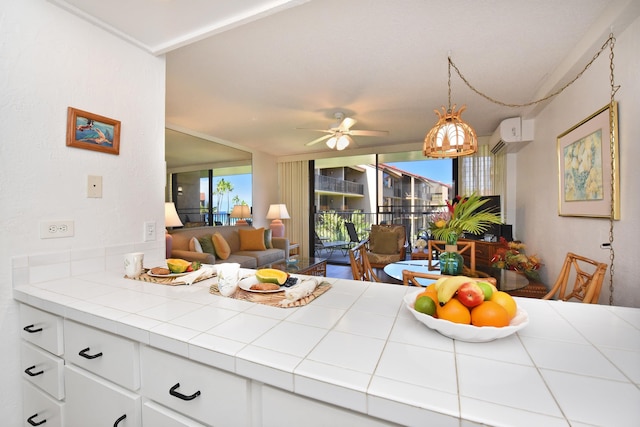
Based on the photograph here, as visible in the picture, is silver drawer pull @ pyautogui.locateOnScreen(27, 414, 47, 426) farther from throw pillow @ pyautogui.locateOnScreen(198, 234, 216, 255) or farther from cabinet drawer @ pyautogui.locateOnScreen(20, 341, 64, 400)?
throw pillow @ pyautogui.locateOnScreen(198, 234, 216, 255)

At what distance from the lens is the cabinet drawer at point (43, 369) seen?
38.4 inches

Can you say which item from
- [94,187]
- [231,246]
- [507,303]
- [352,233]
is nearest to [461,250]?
[507,303]

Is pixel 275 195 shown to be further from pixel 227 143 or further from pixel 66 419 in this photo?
pixel 66 419

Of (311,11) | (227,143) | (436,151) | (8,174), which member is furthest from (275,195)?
(8,174)

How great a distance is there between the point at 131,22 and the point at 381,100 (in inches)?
90.1

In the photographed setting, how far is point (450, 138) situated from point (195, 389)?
2.47 metres

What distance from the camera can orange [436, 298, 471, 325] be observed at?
27.1 inches

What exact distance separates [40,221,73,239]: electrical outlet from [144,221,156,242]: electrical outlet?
35 centimetres

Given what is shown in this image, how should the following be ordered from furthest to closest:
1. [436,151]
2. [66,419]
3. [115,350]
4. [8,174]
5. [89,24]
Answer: [436,151]
[89,24]
[8,174]
[66,419]
[115,350]

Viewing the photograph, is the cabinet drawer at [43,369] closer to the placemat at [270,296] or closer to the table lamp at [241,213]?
the placemat at [270,296]

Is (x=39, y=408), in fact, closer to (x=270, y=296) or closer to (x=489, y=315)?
(x=270, y=296)

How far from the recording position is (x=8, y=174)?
1.15 meters

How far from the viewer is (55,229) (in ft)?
4.19

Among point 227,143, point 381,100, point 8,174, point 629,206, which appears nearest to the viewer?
point 8,174
